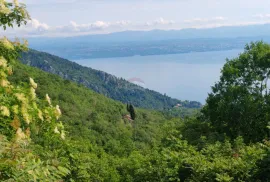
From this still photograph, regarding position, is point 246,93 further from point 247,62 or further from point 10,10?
point 10,10

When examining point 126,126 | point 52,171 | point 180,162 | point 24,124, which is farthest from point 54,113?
point 126,126

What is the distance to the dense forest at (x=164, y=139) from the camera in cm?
321

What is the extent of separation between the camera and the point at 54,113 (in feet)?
12.8

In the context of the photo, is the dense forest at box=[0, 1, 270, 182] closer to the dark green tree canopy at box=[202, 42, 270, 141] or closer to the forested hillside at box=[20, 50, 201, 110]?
the dark green tree canopy at box=[202, 42, 270, 141]

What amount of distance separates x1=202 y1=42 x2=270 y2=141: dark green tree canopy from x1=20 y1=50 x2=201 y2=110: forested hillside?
133 meters

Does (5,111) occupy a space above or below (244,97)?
above

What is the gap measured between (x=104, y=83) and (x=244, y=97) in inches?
5763

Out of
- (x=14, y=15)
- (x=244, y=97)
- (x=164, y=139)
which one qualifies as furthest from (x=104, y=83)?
(x=14, y=15)

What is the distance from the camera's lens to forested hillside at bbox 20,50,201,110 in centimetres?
15488

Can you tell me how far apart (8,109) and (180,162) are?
5.41 m

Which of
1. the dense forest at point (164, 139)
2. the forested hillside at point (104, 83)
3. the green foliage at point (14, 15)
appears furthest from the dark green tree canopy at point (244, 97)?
the forested hillside at point (104, 83)

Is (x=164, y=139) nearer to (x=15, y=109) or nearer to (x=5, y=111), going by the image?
(x=15, y=109)

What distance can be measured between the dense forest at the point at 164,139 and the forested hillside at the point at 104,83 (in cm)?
13341

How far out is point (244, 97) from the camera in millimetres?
17328
